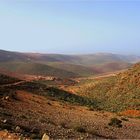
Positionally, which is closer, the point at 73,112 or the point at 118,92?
the point at 73,112

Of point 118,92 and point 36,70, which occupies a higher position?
point 118,92

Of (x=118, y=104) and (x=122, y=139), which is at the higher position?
(x=122, y=139)

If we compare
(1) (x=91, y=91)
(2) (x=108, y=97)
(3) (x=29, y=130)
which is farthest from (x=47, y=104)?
(1) (x=91, y=91)

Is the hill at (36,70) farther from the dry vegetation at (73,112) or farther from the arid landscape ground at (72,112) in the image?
the arid landscape ground at (72,112)

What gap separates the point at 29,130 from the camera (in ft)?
53.8

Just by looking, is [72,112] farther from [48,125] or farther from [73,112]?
[48,125]

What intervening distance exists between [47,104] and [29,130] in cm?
1486

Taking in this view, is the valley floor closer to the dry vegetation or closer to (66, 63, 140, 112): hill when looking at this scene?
the dry vegetation

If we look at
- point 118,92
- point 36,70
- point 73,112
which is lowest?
point 36,70

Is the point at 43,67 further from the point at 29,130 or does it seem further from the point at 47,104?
the point at 29,130

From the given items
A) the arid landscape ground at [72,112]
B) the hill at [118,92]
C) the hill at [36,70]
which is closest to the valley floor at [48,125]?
the arid landscape ground at [72,112]

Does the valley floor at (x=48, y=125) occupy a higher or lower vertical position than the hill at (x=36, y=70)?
higher

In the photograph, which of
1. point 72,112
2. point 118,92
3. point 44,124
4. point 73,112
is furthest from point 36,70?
point 44,124

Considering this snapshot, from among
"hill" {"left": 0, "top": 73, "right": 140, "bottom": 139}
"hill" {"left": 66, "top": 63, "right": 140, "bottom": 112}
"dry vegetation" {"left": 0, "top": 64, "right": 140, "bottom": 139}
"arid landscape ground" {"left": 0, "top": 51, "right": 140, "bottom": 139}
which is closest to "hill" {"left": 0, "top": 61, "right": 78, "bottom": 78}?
"dry vegetation" {"left": 0, "top": 64, "right": 140, "bottom": 139}
